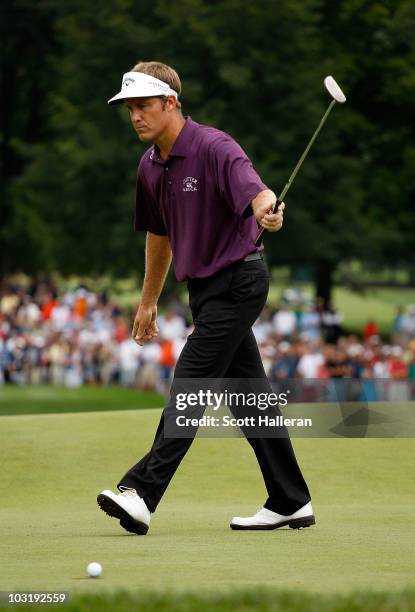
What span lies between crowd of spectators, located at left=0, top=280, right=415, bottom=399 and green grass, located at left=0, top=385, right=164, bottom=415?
46cm

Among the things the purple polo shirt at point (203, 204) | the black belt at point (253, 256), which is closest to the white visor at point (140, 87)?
the purple polo shirt at point (203, 204)

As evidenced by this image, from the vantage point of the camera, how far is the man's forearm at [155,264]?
6.98 meters

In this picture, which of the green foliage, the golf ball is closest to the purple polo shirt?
the golf ball

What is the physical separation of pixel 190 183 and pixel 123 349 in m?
18.7

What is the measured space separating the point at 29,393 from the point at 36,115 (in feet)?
64.7

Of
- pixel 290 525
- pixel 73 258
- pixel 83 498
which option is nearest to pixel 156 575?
pixel 290 525

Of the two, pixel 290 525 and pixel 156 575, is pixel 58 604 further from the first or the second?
pixel 290 525

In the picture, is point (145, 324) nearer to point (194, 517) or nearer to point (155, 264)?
point (155, 264)

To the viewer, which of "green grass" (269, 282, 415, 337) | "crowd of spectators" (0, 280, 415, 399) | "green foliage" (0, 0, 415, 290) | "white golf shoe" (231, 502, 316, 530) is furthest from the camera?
"green grass" (269, 282, 415, 337)

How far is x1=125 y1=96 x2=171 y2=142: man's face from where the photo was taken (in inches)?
254

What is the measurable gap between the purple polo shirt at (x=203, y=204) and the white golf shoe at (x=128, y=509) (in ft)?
3.32

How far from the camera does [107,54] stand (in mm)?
33125

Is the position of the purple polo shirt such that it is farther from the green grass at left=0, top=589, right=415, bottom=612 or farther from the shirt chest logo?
the green grass at left=0, top=589, right=415, bottom=612

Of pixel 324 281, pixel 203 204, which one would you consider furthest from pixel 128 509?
pixel 324 281
